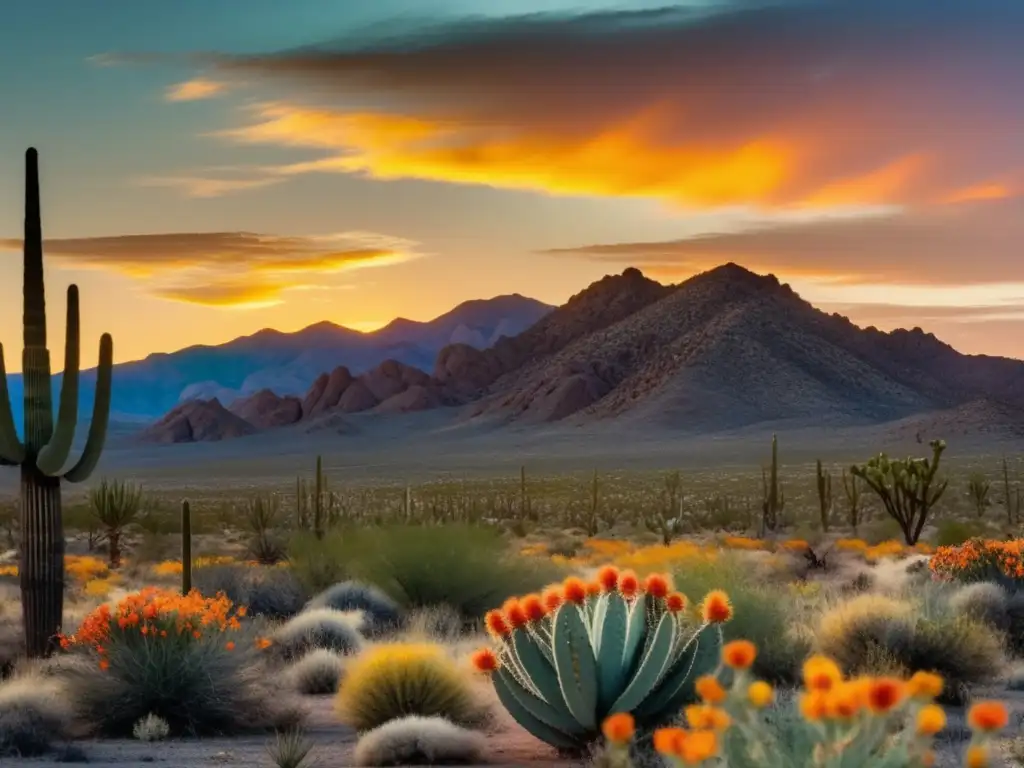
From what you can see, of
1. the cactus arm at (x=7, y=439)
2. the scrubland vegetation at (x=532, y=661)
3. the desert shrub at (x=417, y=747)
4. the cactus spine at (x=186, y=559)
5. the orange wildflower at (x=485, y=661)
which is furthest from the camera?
the cactus spine at (x=186, y=559)

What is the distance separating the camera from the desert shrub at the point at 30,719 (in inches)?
468

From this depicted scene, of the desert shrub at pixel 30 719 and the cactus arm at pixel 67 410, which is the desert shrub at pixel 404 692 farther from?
the cactus arm at pixel 67 410

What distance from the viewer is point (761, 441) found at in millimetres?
122250

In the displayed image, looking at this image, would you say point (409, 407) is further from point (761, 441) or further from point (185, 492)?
point (185, 492)

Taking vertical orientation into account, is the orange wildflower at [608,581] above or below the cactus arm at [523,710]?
above

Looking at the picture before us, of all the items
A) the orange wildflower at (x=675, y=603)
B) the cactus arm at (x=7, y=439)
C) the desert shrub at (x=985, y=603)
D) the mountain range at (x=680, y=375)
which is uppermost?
the mountain range at (x=680, y=375)

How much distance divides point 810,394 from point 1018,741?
131 m

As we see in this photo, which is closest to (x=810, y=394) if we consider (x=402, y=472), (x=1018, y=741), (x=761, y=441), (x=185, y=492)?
(x=761, y=441)

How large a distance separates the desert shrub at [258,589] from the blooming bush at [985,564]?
938 centimetres

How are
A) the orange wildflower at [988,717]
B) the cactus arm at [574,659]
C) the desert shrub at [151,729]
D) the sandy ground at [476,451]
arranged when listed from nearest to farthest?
the orange wildflower at [988,717] < the cactus arm at [574,659] < the desert shrub at [151,729] < the sandy ground at [476,451]

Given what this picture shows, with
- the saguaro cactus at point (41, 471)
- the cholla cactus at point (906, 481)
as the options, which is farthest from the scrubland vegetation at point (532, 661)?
the cholla cactus at point (906, 481)

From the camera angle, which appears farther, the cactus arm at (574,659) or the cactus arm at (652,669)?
the cactus arm at (652,669)

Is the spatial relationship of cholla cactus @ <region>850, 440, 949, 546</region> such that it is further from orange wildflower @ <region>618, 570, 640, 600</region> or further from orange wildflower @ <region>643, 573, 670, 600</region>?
orange wildflower @ <region>618, 570, 640, 600</region>

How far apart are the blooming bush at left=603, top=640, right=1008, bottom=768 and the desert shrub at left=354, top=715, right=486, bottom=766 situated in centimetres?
531
